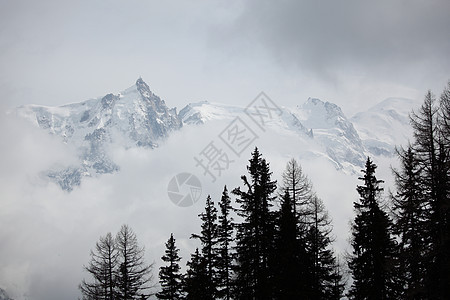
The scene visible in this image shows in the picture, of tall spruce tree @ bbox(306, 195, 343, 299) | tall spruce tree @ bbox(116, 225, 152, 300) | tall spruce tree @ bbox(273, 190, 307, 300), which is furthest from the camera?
tall spruce tree @ bbox(116, 225, 152, 300)

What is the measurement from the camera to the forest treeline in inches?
758

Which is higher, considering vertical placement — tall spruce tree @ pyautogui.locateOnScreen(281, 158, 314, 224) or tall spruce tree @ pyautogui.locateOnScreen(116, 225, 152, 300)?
tall spruce tree @ pyautogui.locateOnScreen(281, 158, 314, 224)

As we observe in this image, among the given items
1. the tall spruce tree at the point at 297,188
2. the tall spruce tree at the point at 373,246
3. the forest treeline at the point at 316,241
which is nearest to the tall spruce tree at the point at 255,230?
the forest treeline at the point at 316,241

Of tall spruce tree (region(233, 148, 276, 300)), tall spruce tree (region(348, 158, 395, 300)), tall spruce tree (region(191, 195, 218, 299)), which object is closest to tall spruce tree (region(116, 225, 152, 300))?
tall spruce tree (region(191, 195, 218, 299))

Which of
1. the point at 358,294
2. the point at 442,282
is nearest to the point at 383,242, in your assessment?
the point at 358,294

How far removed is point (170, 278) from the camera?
33438 mm

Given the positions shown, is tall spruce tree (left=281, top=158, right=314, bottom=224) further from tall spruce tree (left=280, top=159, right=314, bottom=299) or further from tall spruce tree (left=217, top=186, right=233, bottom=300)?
tall spruce tree (left=217, top=186, right=233, bottom=300)

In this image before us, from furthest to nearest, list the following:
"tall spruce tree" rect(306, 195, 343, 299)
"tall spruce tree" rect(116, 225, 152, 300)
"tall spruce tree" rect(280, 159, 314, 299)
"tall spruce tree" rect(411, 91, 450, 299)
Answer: "tall spruce tree" rect(116, 225, 152, 300), "tall spruce tree" rect(306, 195, 343, 299), "tall spruce tree" rect(280, 159, 314, 299), "tall spruce tree" rect(411, 91, 450, 299)

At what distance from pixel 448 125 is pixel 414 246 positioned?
5.71 meters

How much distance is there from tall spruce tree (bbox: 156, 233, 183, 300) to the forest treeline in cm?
8

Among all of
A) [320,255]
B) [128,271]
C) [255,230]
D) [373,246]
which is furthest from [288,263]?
[128,271]

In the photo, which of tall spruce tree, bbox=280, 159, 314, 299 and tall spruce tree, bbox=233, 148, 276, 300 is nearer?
tall spruce tree, bbox=280, 159, 314, 299

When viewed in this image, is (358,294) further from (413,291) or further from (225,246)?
(413,291)

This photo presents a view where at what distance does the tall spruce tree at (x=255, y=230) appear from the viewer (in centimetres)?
2816
